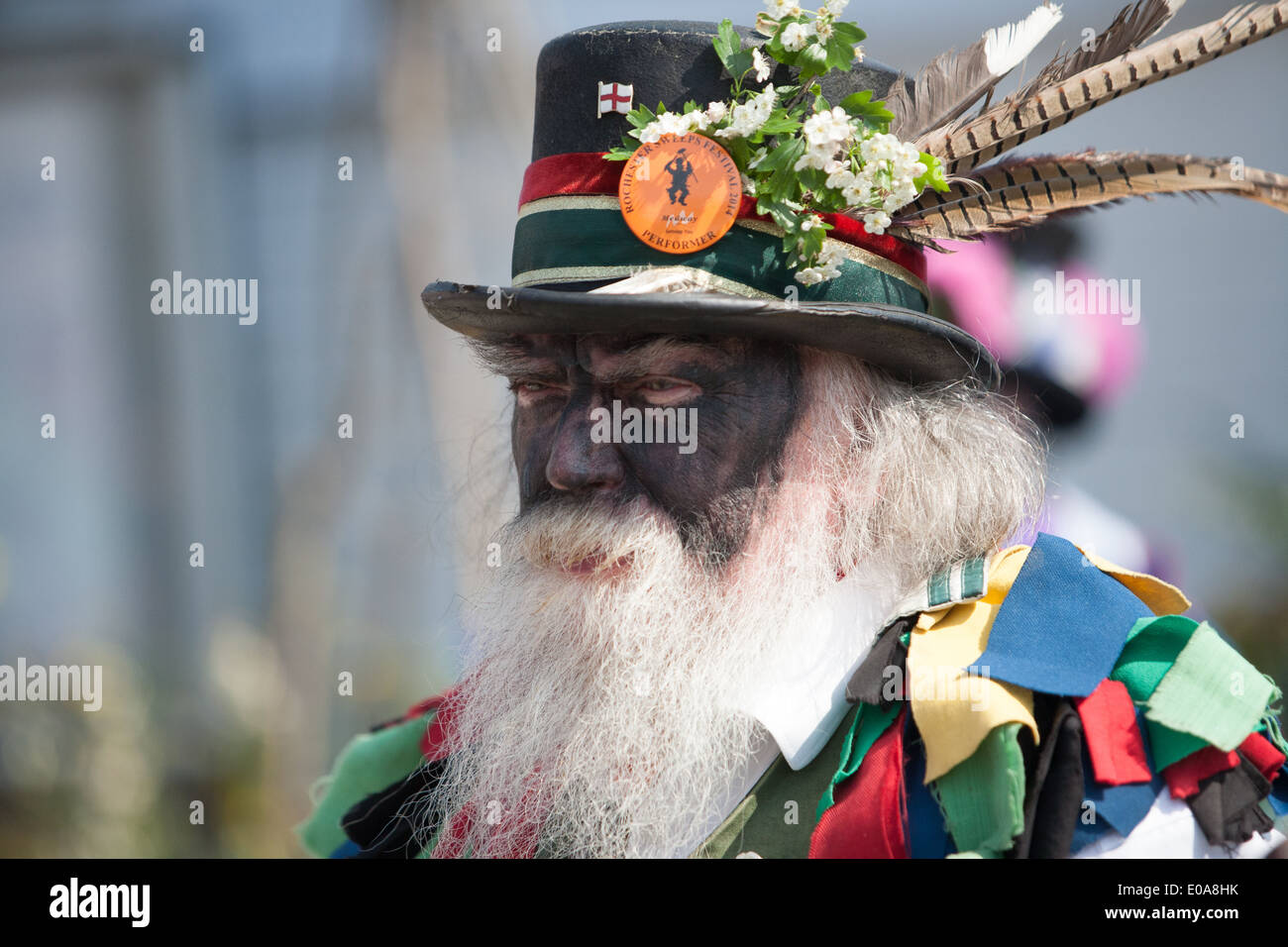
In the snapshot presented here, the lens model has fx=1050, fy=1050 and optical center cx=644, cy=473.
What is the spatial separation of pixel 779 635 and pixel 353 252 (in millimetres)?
3604

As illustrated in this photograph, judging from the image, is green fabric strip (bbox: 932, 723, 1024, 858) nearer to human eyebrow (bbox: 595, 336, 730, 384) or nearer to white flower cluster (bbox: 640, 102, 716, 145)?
human eyebrow (bbox: 595, 336, 730, 384)

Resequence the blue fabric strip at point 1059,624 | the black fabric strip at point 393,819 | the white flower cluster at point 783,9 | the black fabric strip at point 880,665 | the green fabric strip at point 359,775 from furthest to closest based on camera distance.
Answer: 1. the green fabric strip at point 359,775
2. the black fabric strip at point 393,819
3. the white flower cluster at point 783,9
4. the black fabric strip at point 880,665
5. the blue fabric strip at point 1059,624

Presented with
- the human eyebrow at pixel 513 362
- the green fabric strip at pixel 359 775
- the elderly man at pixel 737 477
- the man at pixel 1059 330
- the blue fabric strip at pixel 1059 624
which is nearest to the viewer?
the blue fabric strip at pixel 1059 624

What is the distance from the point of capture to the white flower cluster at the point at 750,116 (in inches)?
73.9

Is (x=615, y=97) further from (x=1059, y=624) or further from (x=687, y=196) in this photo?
(x=1059, y=624)

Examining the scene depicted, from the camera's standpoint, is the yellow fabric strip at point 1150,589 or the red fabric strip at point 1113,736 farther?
the yellow fabric strip at point 1150,589

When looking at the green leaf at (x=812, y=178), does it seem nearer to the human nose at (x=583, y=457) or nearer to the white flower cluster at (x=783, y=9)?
the white flower cluster at (x=783, y=9)

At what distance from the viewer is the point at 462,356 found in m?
4.80

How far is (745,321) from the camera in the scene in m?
1.86

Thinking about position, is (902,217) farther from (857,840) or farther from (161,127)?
(161,127)

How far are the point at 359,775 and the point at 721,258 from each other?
4.87 feet

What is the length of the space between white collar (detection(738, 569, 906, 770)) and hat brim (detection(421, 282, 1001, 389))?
1.42ft

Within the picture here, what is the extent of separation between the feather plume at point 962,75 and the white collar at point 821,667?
88cm

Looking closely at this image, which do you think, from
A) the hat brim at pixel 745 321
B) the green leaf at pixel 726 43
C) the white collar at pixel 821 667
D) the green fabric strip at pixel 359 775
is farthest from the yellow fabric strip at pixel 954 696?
the green fabric strip at pixel 359 775
